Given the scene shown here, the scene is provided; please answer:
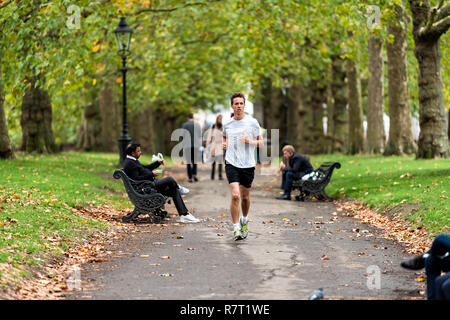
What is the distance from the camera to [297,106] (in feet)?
124

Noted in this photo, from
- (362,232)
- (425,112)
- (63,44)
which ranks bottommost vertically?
(362,232)

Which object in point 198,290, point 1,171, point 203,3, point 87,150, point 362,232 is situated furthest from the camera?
point 87,150

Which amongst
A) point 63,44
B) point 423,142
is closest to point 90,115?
→ point 63,44

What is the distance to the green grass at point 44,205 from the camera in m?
8.64

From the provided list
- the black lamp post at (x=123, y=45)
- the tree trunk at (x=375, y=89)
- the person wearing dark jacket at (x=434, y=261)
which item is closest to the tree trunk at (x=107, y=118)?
the tree trunk at (x=375, y=89)

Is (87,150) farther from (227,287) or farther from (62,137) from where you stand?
(227,287)

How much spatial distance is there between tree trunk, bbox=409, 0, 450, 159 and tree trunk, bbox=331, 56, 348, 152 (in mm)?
12304

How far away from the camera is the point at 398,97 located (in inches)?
1030

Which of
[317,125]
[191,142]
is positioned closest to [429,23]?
[191,142]

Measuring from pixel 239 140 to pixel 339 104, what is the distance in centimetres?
2430

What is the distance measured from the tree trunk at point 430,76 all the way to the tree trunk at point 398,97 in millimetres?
4501

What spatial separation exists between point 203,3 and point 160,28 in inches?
103

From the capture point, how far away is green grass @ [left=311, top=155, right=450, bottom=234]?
1148 centimetres

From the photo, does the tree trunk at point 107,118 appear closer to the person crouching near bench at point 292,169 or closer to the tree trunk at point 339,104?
the tree trunk at point 339,104
